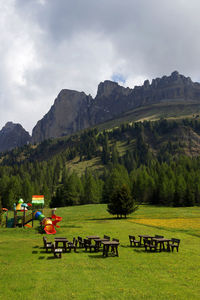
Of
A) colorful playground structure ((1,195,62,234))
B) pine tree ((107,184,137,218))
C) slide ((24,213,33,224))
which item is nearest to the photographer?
colorful playground structure ((1,195,62,234))

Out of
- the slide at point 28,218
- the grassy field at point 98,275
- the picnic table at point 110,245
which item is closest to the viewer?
the grassy field at point 98,275

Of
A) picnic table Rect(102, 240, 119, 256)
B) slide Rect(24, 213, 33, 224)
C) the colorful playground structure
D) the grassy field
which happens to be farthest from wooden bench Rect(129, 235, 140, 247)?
slide Rect(24, 213, 33, 224)

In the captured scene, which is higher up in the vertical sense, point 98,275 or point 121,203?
point 121,203

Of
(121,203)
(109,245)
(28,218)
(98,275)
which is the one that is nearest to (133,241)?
(109,245)

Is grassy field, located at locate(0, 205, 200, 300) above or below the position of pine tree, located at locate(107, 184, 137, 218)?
below

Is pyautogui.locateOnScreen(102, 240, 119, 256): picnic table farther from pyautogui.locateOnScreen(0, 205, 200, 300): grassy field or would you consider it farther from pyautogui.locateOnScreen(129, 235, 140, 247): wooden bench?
pyautogui.locateOnScreen(129, 235, 140, 247): wooden bench

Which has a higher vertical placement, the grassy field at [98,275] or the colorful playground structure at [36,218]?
the colorful playground structure at [36,218]

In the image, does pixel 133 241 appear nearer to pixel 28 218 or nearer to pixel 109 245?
pixel 109 245

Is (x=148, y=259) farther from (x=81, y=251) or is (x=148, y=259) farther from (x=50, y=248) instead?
(x=50, y=248)

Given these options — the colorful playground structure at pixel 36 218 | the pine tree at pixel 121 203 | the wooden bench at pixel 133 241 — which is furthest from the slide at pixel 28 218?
the wooden bench at pixel 133 241

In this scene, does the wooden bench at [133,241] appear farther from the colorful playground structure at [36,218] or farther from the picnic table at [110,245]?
the colorful playground structure at [36,218]

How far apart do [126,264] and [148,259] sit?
290 cm

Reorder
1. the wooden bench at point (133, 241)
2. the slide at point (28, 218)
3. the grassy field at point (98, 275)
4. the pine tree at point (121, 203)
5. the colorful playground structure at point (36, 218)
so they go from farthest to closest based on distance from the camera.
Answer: the pine tree at point (121, 203) → the slide at point (28, 218) → the colorful playground structure at point (36, 218) → the wooden bench at point (133, 241) → the grassy field at point (98, 275)

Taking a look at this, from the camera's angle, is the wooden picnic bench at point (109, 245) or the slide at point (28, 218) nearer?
the wooden picnic bench at point (109, 245)
